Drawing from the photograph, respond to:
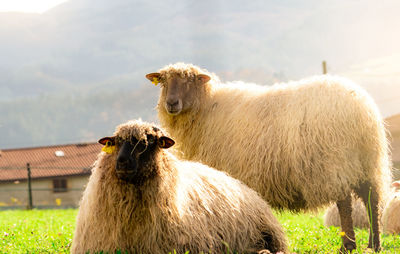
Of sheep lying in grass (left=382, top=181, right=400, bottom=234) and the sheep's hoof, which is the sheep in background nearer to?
sheep lying in grass (left=382, top=181, right=400, bottom=234)

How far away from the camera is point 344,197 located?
19.2 feet

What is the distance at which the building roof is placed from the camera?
129 ft

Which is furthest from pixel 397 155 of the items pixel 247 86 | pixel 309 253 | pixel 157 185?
pixel 157 185

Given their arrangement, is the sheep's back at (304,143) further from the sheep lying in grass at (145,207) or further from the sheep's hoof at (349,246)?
the sheep lying in grass at (145,207)

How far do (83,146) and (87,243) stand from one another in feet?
131

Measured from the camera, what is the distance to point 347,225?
5832 millimetres

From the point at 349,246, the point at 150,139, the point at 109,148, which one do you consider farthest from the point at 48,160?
the point at 150,139

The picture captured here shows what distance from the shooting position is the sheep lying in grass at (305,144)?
5875 millimetres

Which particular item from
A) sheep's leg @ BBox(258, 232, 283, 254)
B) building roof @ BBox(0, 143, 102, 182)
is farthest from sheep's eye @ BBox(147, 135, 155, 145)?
building roof @ BBox(0, 143, 102, 182)

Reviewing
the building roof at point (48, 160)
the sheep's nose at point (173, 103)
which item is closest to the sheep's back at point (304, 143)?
the sheep's nose at point (173, 103)

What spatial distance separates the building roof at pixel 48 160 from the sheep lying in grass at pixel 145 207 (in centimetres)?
3465

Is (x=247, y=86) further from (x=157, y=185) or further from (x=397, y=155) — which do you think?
(x=397, y=155)

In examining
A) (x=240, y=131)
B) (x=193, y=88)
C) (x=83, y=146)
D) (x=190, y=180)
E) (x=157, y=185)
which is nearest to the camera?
(x=157, y=185)

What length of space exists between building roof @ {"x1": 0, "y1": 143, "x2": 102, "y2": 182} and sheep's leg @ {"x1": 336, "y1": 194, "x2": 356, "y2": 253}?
1348 inches
